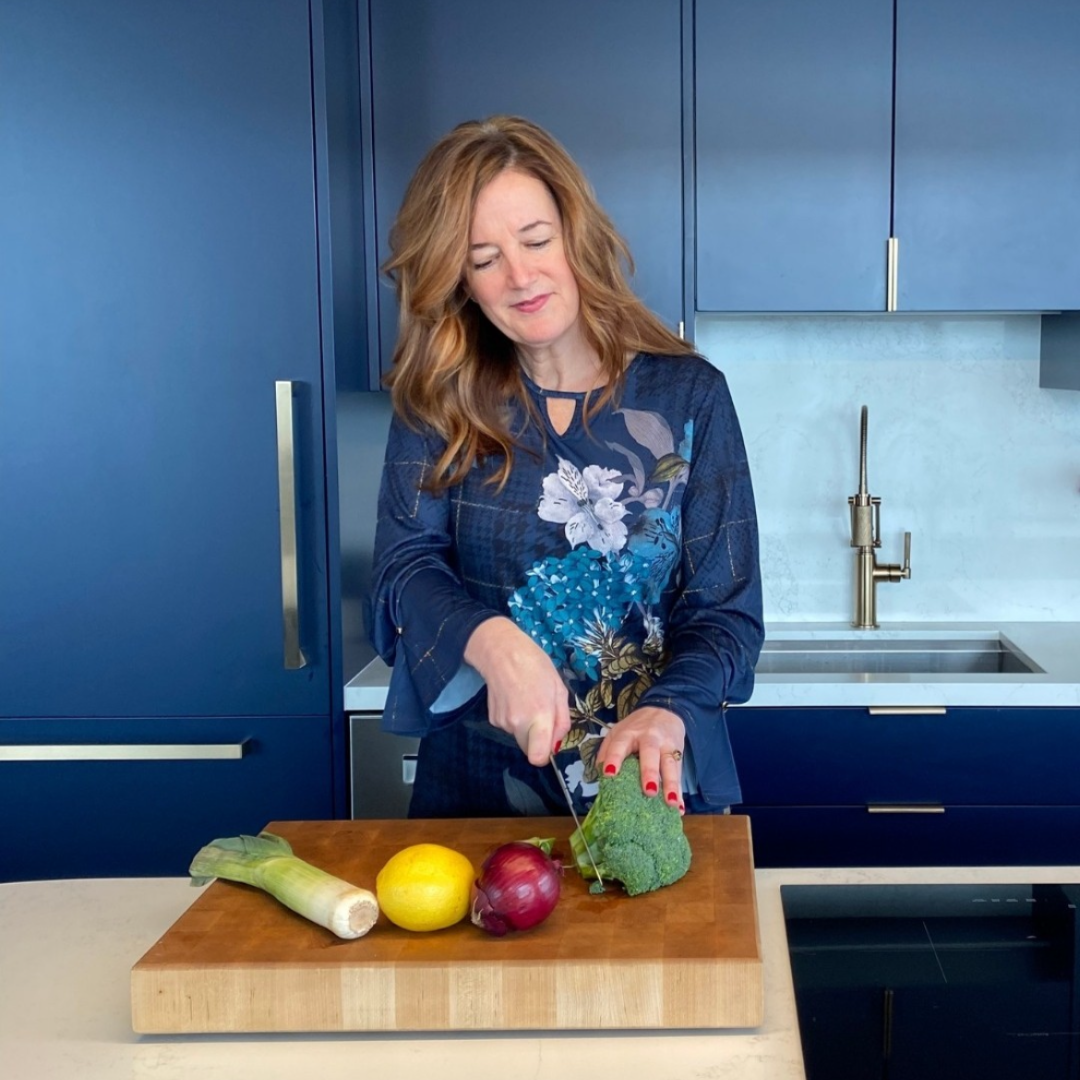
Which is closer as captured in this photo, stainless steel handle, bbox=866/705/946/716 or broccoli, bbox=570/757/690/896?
broccoli, bbox=570/757/690/896

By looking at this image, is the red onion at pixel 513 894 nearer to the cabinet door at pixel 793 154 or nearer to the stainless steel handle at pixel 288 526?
the stainless steel handle at pixel 288 526

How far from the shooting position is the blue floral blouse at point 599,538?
1.67m

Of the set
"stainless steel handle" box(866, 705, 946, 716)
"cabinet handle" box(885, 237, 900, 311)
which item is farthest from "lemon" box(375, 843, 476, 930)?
"cabinet handle" box(885, 237, 900, 311)

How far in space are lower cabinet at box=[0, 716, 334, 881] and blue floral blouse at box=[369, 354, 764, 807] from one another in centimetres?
92

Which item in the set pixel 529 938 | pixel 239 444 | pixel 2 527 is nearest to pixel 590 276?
pixel 529 938

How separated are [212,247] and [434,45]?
1.88 feet

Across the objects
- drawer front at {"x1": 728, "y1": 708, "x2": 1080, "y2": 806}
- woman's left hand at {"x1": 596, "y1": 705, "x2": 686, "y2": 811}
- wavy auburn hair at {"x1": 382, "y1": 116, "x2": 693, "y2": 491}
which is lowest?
drawer front at {"x1": 728, "y1": 708, "x2": 1080, "y2": 806}

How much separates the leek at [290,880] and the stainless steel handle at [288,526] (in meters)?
1.11

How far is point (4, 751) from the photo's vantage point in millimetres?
2553

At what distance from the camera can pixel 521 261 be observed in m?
1.65

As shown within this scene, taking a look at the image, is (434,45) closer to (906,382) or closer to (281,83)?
(281,83)

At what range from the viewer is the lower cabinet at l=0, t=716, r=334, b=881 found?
2543mm

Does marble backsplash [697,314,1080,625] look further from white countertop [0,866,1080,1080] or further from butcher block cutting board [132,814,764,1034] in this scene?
butcher block cutting board [132,814,764,1034]

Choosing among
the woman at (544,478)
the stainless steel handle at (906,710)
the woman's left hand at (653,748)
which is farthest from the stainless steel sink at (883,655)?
the woman's left hand at (653,748)
